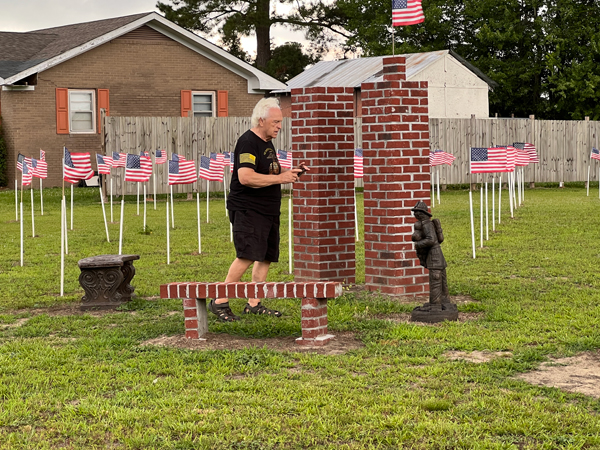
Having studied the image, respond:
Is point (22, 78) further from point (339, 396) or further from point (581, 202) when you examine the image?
point (339, 396)

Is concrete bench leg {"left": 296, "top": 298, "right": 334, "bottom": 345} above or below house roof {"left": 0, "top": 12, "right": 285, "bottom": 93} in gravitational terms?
below

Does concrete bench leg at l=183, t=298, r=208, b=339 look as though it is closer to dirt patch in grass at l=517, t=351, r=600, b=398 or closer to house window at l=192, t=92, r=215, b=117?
dirt patch in grass at l=517, t=351, r=600, b=398

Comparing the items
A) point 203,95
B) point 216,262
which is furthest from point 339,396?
point 203,95

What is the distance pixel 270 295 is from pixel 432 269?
5.71ft

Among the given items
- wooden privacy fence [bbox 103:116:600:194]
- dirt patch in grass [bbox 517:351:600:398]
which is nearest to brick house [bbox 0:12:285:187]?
wooden privacy fence [bbox 103:116:600:194]

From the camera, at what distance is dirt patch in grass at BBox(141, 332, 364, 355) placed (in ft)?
23.8

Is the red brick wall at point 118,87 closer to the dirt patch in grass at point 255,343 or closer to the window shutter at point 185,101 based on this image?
the window shutter at point 185,101

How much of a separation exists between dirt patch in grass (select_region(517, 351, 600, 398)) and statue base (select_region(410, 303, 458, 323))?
1.53 m

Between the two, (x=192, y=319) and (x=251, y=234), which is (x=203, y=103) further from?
(x=192, y=319)

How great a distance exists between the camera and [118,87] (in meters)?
31.4

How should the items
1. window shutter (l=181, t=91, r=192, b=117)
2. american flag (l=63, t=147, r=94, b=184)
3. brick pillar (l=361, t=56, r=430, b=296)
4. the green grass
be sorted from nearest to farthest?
the green grass
brick pillar (l=361, t=56, r=430, b=296)
american flag (l=63, t=147, r=94, b=184)
window shutter (l=181, t=91, r=192, b=117)

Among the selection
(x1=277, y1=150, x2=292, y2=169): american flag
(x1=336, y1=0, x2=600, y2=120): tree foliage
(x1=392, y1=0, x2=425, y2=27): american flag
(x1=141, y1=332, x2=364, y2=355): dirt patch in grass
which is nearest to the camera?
(x1=141, y1=332, x2=364, y2=355): dirt patch in grass

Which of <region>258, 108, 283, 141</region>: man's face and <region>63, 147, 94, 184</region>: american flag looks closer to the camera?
<region>258, 108, 283, 141</region>: man's face

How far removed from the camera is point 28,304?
966cm
